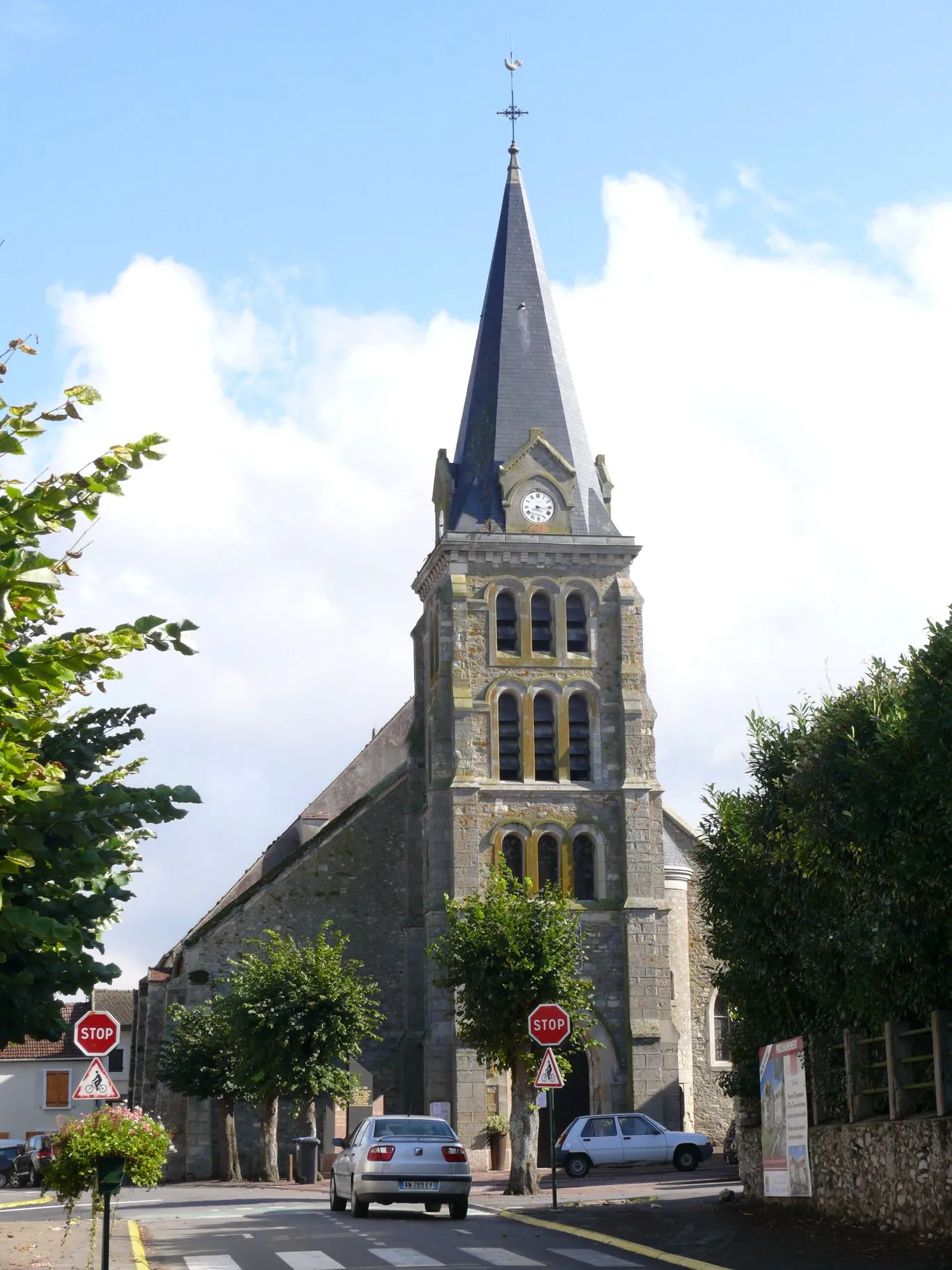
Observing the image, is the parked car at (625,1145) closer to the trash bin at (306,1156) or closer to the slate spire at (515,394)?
the trash bin at (306,1156)

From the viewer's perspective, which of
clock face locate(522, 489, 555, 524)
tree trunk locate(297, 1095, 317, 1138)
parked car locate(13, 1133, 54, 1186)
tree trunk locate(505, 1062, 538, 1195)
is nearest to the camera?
tree trunk locate(505, 1062, 538, 1195)

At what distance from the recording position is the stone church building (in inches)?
1687

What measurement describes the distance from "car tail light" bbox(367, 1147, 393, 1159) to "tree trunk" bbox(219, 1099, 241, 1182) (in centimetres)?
2147

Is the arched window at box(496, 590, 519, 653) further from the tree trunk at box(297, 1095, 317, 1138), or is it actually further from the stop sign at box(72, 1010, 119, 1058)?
the stop sign at box(72, 1010, 119, 1058)

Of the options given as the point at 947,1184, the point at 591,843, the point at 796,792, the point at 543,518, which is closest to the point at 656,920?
the point at 591,843

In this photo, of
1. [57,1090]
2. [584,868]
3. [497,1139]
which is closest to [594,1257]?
[497,1139]

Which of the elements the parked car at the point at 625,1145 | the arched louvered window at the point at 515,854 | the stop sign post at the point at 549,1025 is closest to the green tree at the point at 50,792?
the stop sign post at the point at 549,1025

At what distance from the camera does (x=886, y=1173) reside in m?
16.5

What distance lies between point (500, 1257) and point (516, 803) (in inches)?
1120

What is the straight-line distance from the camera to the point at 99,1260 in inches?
601

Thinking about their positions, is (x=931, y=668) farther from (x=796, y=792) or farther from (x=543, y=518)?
(x=543, y=518)

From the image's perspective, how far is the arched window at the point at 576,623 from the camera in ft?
149

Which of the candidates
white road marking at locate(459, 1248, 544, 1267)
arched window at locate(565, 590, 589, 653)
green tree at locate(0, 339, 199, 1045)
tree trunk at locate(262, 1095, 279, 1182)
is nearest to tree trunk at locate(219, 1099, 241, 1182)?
tree trunk at locate(262, 1095, 279, 1182)

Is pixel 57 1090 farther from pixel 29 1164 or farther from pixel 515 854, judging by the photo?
pixel 515 854
